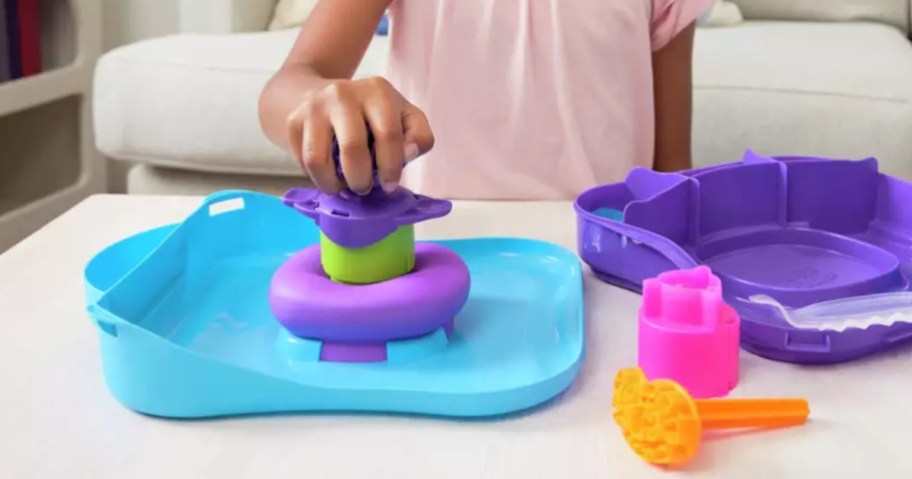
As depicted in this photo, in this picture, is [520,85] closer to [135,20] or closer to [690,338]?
[690,338]

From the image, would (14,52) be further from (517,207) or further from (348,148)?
(348,148)

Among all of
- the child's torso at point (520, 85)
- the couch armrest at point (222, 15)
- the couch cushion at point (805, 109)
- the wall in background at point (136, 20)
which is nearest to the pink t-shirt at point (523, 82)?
the child's torso at point (520, 85)

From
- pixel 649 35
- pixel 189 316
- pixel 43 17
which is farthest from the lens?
pixel 43 17

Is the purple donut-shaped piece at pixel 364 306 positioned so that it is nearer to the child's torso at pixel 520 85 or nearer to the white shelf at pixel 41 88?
the child's torso at pixel 520 85

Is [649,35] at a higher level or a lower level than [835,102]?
higher

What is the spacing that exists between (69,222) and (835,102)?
916 mm

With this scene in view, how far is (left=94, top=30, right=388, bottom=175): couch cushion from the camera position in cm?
132

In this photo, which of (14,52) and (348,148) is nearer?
(348,148)

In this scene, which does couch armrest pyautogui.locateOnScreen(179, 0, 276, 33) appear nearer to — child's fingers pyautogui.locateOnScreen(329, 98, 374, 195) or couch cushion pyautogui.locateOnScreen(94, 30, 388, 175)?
couch cushion pyautogui.locateOnScreen(94, 30, 388, 175)

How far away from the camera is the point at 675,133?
36.8 inches

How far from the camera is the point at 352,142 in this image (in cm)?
40

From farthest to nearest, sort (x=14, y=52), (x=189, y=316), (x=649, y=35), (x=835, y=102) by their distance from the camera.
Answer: (x=14, y=52), (x=835, y=102), (x=649, y=35), (x=189, y=316)

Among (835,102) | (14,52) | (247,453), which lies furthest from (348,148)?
(14,52)

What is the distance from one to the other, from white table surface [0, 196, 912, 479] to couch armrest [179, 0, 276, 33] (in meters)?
1.18
